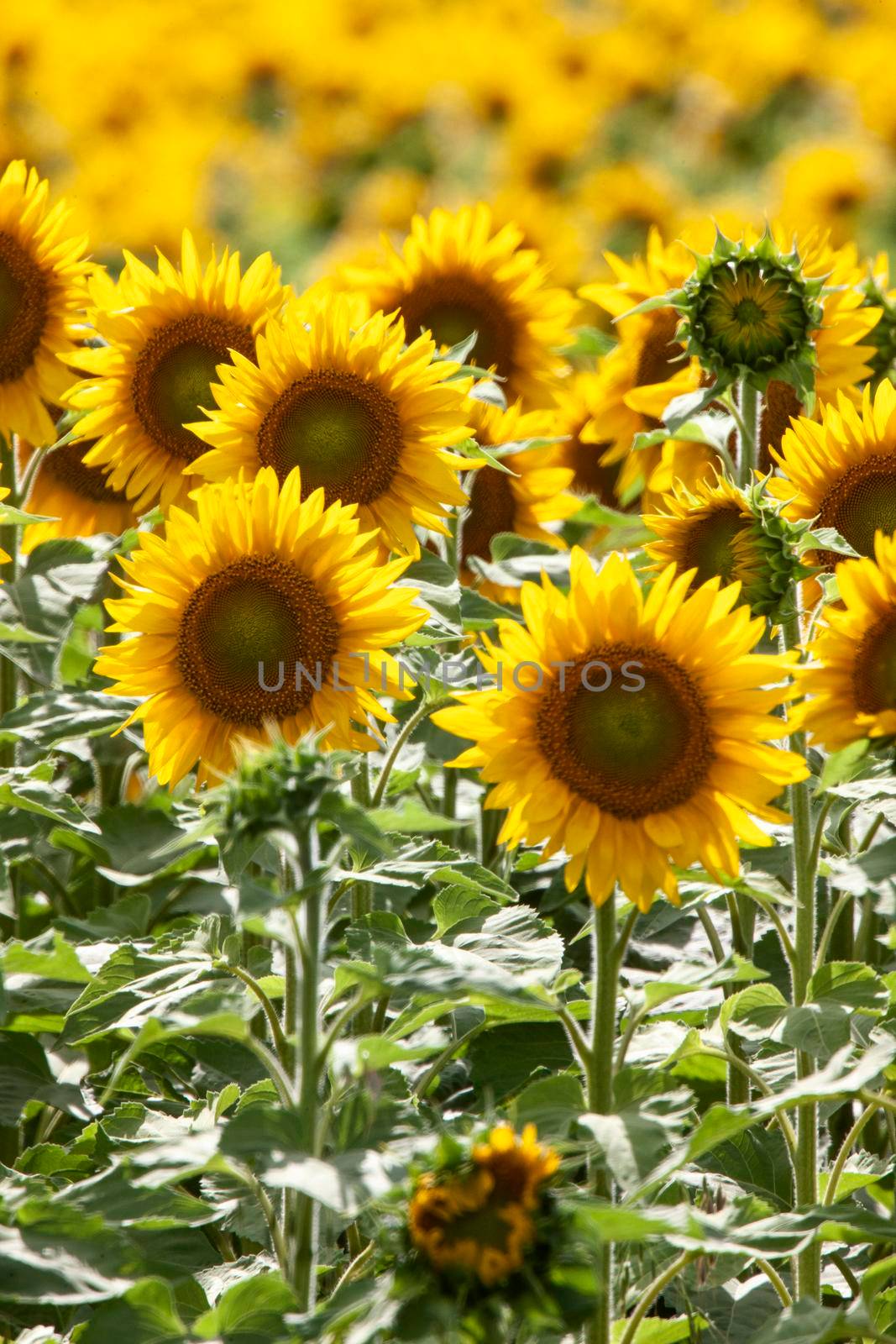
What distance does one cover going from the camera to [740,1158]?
80.6 inches

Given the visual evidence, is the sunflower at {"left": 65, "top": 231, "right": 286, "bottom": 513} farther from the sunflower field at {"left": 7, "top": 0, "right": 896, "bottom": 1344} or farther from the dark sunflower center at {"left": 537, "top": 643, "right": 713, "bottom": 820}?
the dark sunflower center at {"left": 537, "top": 643, "right": 713, "bottom": 820}

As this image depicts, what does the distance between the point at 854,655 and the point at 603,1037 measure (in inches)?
16.7

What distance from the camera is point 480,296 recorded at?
9.98ft

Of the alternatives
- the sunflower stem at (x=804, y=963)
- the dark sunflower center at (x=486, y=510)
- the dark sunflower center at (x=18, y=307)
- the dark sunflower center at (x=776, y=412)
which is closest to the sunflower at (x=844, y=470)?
the sunflower stem at (x=804, y=963)

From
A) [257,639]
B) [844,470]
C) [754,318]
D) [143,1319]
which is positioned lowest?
[143,1319]

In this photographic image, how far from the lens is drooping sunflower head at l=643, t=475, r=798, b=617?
6.20 ft

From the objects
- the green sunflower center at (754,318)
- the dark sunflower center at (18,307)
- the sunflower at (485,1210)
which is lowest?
the sunflower at (485,1210)

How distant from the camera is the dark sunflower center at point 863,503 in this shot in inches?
82.5

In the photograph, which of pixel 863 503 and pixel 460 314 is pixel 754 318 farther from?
pixel 460 314

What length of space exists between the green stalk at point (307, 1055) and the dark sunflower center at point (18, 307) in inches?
52.9

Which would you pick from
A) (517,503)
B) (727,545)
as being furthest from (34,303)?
(727,545)

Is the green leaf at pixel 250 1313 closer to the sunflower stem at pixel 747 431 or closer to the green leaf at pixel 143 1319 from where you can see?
the green leaf at pixel 143 1319

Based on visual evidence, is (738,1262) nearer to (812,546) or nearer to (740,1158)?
(740,1158)

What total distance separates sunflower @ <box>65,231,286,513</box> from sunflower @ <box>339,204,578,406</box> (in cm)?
51
